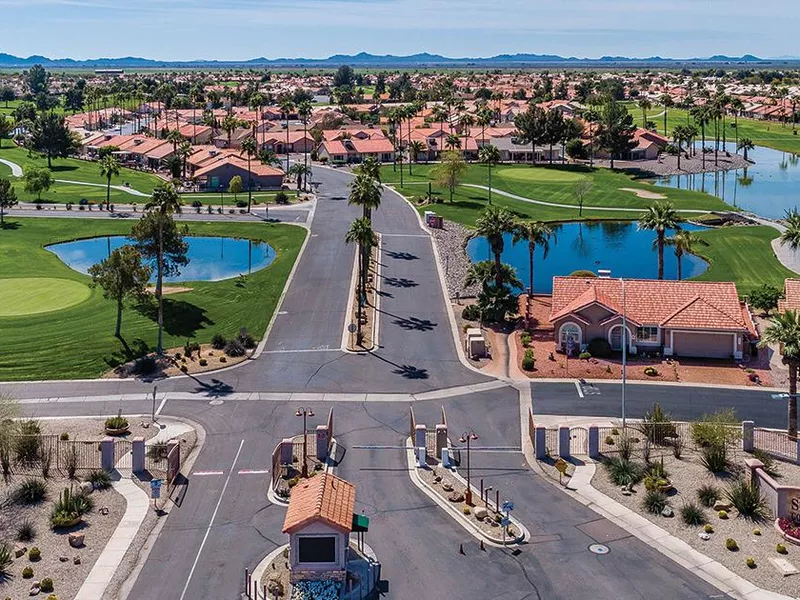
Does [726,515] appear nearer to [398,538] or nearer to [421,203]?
[398,538]

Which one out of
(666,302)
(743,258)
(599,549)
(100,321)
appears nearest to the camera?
(599,549)

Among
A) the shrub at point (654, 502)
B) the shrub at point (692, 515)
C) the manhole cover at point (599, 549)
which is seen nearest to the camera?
the manhole cover at point (599, 549)

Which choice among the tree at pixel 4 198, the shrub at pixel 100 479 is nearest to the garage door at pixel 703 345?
the shrub at pixel 100 479

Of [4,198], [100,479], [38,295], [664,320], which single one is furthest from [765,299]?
[4,198]

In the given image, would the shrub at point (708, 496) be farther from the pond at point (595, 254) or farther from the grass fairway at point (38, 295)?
the grass fairway at point (38, 295)

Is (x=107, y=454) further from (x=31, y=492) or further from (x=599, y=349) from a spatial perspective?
(x=599, y=349)

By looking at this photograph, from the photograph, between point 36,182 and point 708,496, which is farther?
point 36,182
